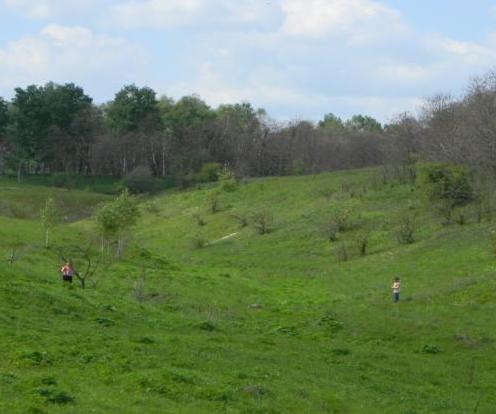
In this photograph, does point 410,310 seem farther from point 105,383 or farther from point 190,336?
point 105,383

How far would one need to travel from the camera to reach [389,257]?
166 feet

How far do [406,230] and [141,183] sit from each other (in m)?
60.0

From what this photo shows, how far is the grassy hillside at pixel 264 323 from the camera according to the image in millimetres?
17500

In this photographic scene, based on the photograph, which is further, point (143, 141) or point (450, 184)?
point (143, 141)

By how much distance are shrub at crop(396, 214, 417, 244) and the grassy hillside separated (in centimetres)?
77

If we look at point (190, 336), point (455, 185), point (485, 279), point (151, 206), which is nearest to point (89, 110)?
point (151, 206)

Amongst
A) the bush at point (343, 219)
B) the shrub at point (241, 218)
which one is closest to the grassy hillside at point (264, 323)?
the bush at point (343, 219)

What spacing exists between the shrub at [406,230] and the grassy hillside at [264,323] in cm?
77

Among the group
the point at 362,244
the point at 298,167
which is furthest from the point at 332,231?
the point at 298,167

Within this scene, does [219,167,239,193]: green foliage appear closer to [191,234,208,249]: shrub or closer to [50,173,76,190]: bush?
[191,234,208,249]: shrub

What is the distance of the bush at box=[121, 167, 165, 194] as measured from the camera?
10919 cm

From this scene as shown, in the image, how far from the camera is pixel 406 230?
53.9 metres

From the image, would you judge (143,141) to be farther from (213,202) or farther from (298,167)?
(213,202)

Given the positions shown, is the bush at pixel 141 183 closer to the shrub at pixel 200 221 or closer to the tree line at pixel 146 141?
the tree line at pixel 146 141
